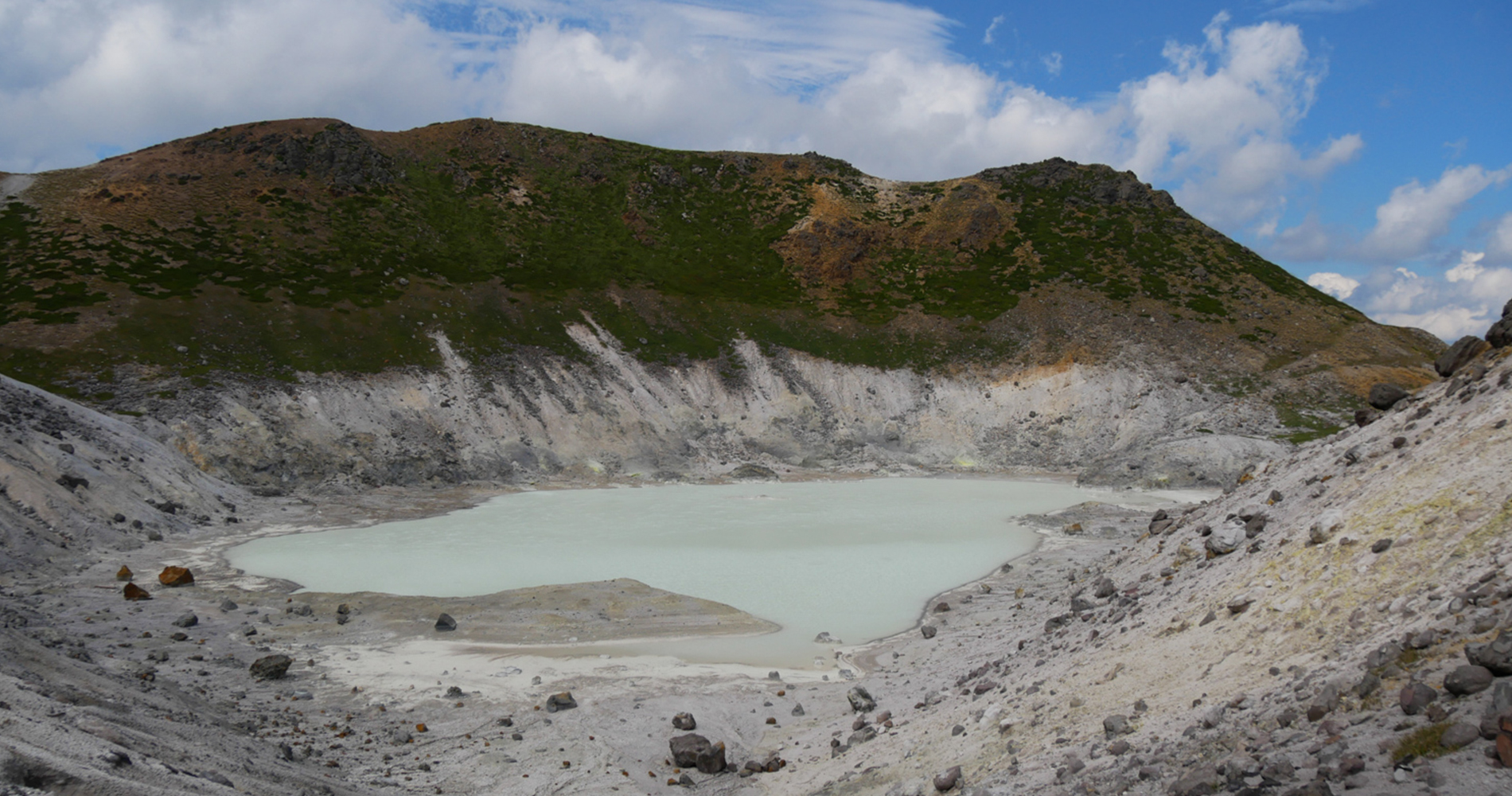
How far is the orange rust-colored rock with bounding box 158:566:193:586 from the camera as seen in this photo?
25.4m

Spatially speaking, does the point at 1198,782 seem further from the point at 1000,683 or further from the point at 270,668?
the point at 270,668

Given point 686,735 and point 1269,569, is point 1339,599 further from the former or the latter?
point 686,735

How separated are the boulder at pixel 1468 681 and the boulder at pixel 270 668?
1961cm

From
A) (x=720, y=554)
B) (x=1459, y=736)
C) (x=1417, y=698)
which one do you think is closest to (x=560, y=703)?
(x=1417, y=698)

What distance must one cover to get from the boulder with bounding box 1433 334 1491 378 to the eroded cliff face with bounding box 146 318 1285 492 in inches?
1620

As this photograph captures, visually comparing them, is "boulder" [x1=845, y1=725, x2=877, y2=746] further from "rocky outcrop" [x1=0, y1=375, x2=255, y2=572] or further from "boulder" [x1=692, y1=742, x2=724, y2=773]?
"rocky outcrop" [x1=0, y1=375, x2=255, y2=572]

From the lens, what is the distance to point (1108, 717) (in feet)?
35.5

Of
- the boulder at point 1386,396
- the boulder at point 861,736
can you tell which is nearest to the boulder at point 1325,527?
the boulder at point 1386,396

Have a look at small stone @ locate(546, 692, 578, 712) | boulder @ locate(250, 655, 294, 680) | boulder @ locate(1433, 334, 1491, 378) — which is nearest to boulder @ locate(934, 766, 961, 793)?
small stone @ locate(546, 692, 578, 712)

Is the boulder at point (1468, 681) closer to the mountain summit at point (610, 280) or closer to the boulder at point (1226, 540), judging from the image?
the boulder at point (1226, 540)

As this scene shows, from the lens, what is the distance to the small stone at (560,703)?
51.5 ft

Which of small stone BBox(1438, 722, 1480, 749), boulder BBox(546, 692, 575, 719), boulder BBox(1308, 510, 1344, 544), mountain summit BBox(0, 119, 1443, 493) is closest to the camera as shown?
small stone BBox(1438, 722, 1480, 749)

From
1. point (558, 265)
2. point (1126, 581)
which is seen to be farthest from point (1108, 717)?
point (558, 265)

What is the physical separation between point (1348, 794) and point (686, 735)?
946 cm
